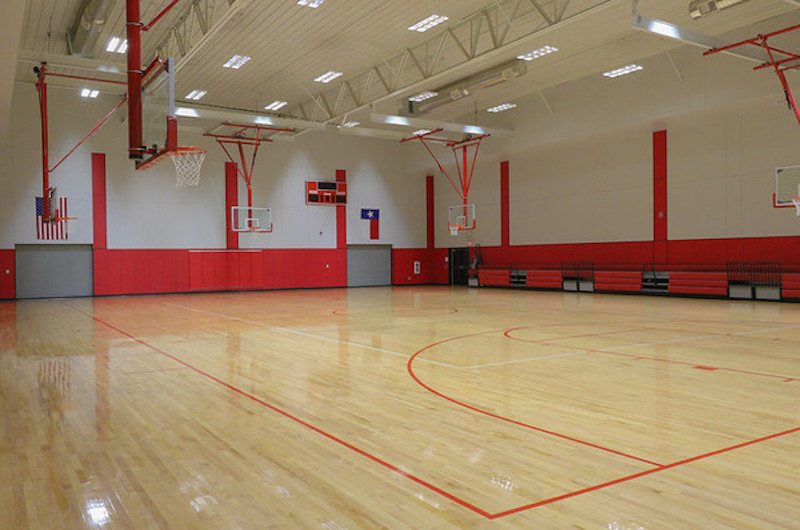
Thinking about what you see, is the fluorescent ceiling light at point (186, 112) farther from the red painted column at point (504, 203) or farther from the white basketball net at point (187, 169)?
the red painted column at point (504, 203)

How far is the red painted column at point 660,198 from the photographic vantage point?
20938 millimetres

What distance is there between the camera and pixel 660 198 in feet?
69.3

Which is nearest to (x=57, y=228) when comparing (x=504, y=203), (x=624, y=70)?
(x=504, y=203)

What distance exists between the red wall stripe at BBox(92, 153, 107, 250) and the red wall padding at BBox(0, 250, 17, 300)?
285cm

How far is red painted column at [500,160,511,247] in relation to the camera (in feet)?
88.8

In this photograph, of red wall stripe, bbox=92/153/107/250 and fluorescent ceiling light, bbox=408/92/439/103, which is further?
red wall stripe, bbox=92/153/107/250

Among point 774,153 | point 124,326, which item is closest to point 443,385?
point 124,326

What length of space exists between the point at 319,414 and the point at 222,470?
158 centimetres

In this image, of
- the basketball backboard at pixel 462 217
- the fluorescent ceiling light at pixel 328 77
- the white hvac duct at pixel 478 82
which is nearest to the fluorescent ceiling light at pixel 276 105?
the fluorescent ceiling light at pixel 328 77

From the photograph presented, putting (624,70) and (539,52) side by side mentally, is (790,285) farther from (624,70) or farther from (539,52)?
(539,52)

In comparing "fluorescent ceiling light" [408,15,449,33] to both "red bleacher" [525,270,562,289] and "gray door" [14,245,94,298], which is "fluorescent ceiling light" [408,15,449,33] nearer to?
"red bleacher" [525,270,562,289]

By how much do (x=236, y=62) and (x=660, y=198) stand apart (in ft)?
48.9

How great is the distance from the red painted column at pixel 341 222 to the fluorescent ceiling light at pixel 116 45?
13.4m

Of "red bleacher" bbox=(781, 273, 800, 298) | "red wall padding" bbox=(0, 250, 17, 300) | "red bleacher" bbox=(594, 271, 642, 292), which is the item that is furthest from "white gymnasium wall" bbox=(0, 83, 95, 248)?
"red bleacher" bbox=(781, 273, 800, 298)
